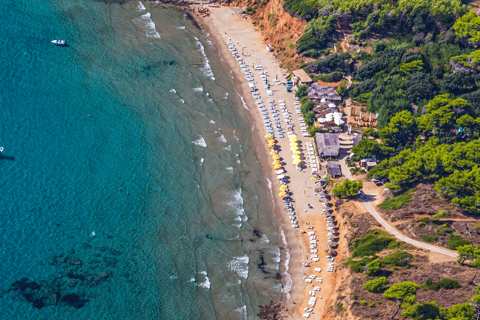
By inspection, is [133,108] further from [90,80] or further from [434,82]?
[434,82]

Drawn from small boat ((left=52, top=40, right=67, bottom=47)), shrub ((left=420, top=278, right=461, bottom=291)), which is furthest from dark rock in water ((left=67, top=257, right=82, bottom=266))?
small boat ((left=52, top=40, right=67, bottom=47))

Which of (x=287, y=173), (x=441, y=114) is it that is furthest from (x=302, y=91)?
(x=441, y=114)

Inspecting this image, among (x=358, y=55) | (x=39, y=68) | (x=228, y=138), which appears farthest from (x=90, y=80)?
(x=358, y=55)

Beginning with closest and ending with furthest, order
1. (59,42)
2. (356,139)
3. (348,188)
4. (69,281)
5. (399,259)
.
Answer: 1. (399,259)
2. (69,281)
3. (348,188)
4. (356,139)
5. (59,42)

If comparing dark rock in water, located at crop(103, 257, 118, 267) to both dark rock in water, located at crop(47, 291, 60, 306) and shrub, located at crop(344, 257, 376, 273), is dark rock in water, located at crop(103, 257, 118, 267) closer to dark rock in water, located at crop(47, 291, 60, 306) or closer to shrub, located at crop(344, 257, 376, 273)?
dark rock in water, located at crop(47, 291, 60, 306)

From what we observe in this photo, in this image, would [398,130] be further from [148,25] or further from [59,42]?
[59,42]

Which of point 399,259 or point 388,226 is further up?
point 399,259
